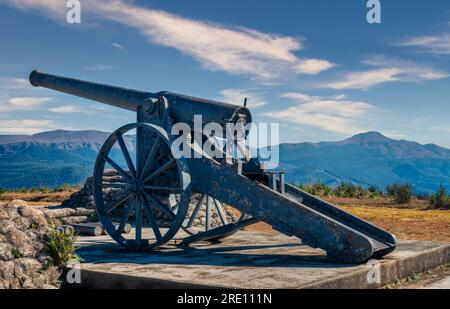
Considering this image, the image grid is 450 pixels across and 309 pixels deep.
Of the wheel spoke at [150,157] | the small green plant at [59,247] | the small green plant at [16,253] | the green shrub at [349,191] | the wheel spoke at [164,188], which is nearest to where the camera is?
the small green plant at [16,253]

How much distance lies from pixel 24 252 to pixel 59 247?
457 millimetres

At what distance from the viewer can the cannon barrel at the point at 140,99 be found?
9.12 meters

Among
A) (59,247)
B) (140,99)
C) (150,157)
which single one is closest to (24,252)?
(59,247)

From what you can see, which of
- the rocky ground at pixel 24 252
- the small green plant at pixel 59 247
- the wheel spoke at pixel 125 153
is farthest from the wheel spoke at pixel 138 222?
the rocky ground at pixel 24 252

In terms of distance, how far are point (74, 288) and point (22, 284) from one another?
2.14ft

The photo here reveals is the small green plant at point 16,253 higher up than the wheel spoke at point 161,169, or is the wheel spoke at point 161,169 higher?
the wheel spoke at point 161,169

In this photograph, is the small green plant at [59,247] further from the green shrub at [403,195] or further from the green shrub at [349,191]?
the green shrub at [349,191]

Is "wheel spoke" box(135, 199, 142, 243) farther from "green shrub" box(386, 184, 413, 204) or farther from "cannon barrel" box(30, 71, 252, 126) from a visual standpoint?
"green shrub" box(386, 184, 413, 204)

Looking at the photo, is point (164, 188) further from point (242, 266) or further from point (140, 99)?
point (242, 266)

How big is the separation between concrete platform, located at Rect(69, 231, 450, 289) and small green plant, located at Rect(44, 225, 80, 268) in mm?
306

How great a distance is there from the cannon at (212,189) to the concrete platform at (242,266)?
308mm

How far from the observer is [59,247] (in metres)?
7.64
